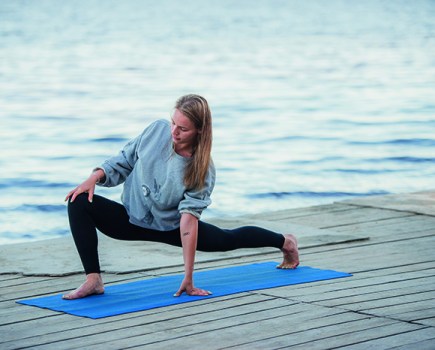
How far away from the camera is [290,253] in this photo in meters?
5.33

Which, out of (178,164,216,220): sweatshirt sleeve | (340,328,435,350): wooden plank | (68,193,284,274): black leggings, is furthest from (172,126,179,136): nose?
(340,328,435,350): wooden plank

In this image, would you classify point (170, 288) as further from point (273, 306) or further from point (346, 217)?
point (346, 217)

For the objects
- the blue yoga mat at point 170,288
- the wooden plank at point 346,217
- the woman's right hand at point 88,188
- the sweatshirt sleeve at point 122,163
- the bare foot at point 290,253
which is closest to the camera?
the blue yoga mat at point 170,288

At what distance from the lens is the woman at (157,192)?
4.76m

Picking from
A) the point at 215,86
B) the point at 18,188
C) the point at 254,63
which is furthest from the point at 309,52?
the point at 18,188

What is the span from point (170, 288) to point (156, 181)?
49 centimetres

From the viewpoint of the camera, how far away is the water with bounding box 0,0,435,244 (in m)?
11.5

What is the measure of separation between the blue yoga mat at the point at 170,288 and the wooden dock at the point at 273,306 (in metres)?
0.07

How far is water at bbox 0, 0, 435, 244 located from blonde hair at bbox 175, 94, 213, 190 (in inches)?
181

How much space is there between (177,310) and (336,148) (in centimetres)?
986

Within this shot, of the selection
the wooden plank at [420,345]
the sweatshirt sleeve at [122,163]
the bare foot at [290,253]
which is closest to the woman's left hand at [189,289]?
the sweatshirt sleeve at [122,163]

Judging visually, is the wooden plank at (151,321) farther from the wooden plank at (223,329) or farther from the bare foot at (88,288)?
the bare foot at (88,288)

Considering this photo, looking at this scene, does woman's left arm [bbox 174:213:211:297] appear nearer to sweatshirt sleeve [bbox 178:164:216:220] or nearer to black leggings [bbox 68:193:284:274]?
sweatshirt sleeve [bbox 178:164:216:220]

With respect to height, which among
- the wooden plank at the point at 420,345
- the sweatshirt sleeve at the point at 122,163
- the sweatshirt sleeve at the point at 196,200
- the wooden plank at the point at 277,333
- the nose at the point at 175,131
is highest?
the nose at the point at 175,131
